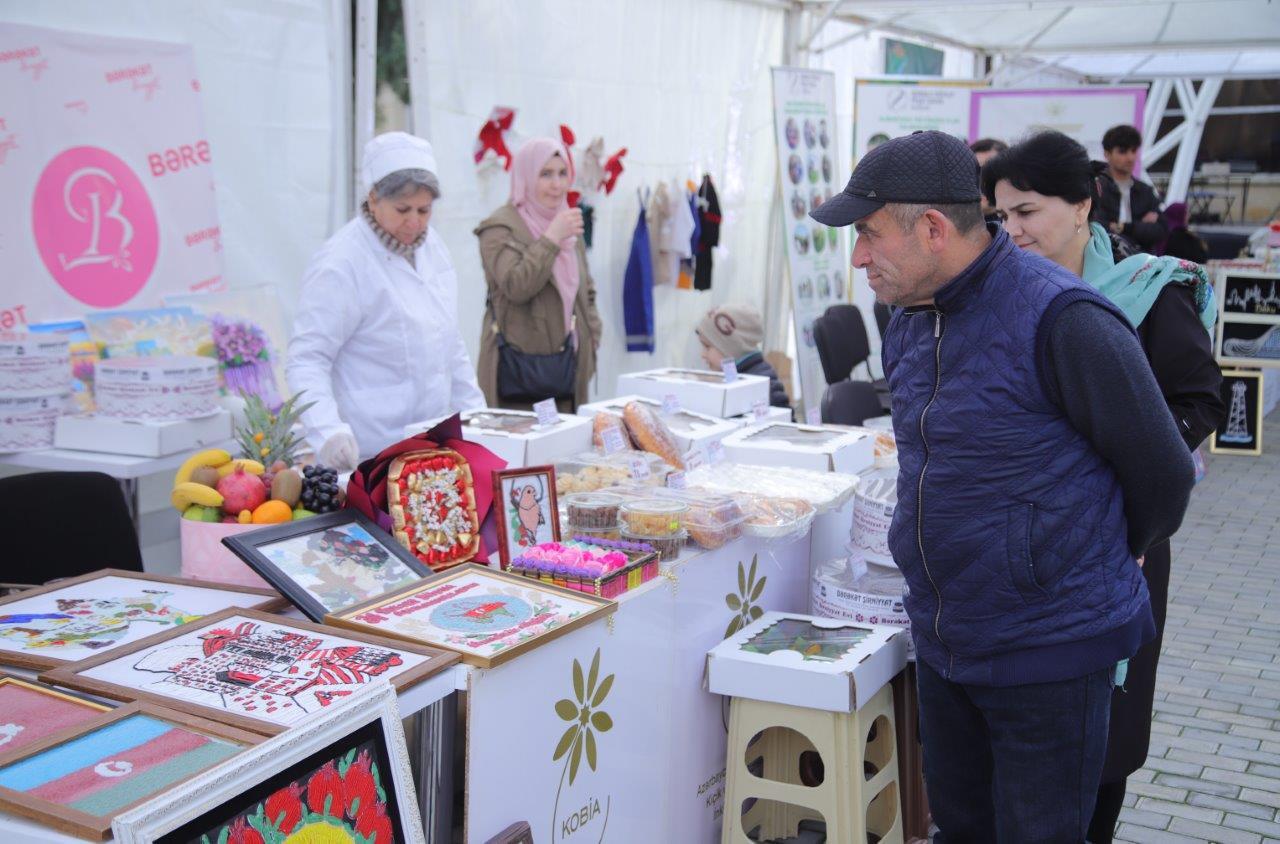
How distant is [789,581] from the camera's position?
Result: 10.1 ft

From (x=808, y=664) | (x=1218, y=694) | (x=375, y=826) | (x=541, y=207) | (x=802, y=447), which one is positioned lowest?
(x=1218, y=694)

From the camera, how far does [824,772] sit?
2.61 meters

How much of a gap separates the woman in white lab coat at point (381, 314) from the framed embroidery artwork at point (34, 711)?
1.24m

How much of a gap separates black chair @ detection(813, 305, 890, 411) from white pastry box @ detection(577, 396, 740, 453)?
2398 millimetres

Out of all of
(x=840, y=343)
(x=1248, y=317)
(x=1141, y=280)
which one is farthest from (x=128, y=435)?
(x=1248, y=317)

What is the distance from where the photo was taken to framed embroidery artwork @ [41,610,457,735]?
5.12 ft

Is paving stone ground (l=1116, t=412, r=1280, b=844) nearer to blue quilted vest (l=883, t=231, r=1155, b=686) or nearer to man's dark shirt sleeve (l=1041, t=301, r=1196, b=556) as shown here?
blue quilted vest (l=883, t=231, r=1155, b=686)

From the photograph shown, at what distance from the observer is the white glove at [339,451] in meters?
2.68

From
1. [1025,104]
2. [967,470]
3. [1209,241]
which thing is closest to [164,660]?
[967,470]

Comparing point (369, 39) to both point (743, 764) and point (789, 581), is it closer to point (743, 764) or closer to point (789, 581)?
point (789, 581)

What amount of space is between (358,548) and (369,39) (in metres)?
3.07

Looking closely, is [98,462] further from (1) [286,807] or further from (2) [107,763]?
(1) [286,807]

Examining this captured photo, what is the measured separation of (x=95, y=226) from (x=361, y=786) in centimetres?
292

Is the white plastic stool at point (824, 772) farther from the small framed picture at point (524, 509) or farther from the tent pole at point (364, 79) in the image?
the tent pole at point (364, 79)
